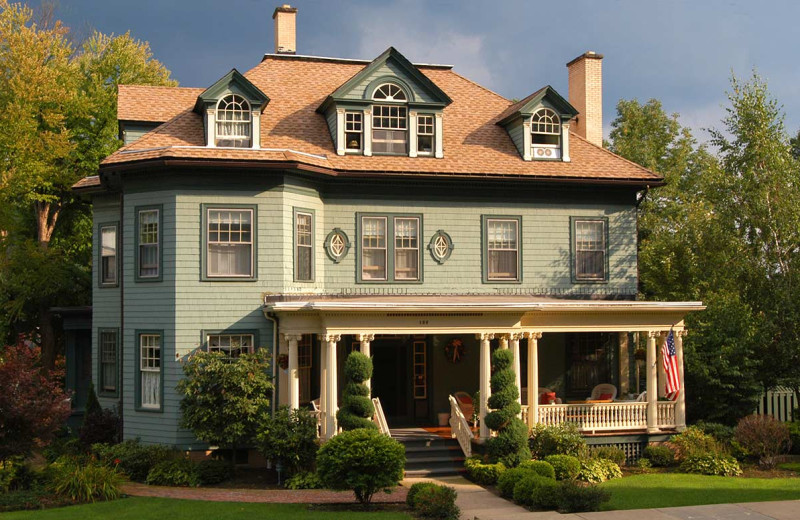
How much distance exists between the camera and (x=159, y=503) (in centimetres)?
1688

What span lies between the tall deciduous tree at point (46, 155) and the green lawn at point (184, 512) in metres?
14.1

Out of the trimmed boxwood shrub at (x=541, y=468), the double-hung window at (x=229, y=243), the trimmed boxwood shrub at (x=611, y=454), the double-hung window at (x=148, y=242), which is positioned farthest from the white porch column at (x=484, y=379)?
the double-hung window at (x=148, y=242)

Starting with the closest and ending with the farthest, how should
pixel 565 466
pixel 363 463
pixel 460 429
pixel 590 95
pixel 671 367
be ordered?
pixel 363 463 → pixel 565 466 → pixel 460 429 → pixel 671 367 → pixel 590 95

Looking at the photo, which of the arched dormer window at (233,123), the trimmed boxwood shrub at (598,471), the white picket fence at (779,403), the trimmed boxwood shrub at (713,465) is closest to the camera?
the trimmed boxwood shrub at (598,471)

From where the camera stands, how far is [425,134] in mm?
23734

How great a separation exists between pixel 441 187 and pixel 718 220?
935 centimetres

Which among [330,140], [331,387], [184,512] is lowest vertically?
[184,512]

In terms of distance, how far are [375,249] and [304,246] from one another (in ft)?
7.04

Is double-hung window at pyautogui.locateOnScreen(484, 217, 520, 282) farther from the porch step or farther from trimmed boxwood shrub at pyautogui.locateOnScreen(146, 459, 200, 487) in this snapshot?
trimmed boxwood shrub at pyautogui.locateOnScreen(146, 459, 200, 487)

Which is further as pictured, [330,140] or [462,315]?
[330,140]

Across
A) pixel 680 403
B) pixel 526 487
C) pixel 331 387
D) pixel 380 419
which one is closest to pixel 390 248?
pixel 331 387

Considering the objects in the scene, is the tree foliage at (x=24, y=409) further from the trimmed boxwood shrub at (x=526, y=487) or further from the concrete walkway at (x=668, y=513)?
the trimmed boxwood shrub at (x=526, y=487)

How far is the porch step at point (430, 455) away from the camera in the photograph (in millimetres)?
20406

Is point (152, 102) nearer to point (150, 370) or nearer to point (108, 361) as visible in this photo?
point (108, 361)
